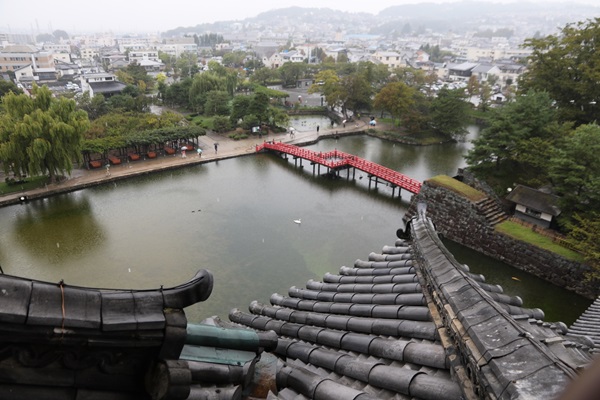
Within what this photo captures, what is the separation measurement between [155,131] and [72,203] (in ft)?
30.3

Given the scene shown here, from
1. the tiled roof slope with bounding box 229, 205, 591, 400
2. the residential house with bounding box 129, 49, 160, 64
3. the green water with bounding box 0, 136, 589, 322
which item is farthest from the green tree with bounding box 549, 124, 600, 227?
the residential house with bounding box 129, 49, 160, 64

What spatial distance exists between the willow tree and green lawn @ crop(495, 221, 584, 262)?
24.4 metres

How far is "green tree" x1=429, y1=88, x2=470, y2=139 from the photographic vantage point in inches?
1391

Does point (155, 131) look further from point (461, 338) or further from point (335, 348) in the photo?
point (461, 338)

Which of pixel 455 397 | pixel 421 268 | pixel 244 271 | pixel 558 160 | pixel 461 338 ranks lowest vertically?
pixel 244 271

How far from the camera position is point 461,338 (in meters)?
3.34

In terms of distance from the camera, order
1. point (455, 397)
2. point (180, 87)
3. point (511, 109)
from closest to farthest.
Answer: point (455, 397)
point (511, 109)
point (180, 87)

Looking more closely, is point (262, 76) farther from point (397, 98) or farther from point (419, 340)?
point (419, 340)

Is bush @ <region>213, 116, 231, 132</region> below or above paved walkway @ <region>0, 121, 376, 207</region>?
above

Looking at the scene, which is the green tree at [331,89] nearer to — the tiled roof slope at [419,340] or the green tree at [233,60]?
the tiled roof slope at [419,340]

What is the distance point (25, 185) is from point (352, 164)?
819 inches

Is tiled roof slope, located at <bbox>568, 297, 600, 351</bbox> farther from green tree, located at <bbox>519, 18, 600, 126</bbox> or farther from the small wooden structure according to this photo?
green tree, located at <bbox>519, 18, 600, 126</bbox>

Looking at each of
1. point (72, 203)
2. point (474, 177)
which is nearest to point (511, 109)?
point (474, 177)

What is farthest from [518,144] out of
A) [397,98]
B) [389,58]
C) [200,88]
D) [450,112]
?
[389,58]
